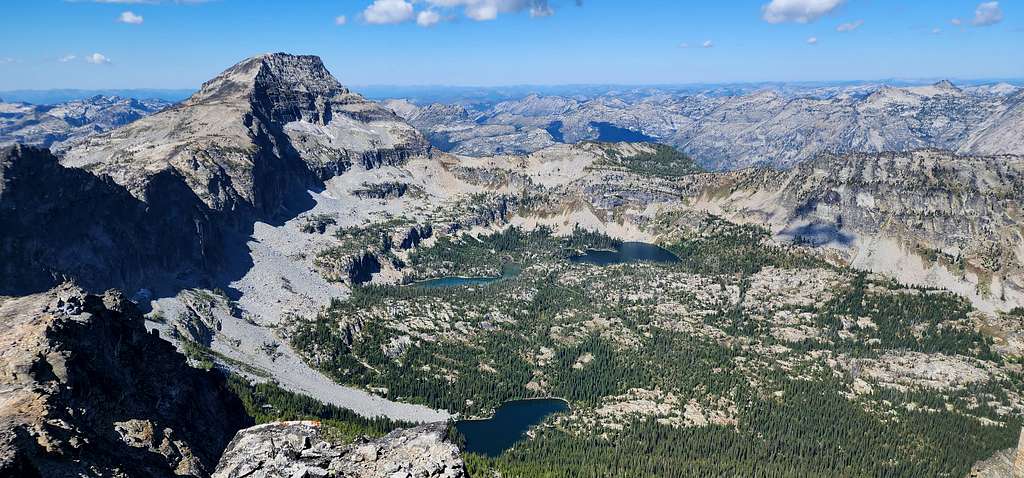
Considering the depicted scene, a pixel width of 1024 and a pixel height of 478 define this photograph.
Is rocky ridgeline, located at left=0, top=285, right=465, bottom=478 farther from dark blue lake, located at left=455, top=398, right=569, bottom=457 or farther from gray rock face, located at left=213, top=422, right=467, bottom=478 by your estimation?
dark blue lake, located at left=455, top=398, right=569, bottom=457

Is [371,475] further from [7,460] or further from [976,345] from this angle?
[976,345]

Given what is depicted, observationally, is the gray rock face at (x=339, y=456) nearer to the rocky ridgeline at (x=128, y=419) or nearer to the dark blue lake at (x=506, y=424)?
the rocky ridgeline at (x=128, y=419)

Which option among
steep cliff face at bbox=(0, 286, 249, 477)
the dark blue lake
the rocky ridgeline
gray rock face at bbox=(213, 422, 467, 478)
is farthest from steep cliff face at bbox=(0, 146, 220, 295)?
gray rock face at bbox=(213, 422, 467, 478)

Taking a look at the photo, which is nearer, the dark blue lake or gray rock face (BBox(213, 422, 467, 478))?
gray rock face (BBox(213, 422, 467, 478))

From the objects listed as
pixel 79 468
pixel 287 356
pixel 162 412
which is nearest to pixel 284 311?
pixel 287 356

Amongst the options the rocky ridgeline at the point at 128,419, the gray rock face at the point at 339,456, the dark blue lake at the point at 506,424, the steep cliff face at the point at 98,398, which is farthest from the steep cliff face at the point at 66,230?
the gray rock face at the point at 339,456

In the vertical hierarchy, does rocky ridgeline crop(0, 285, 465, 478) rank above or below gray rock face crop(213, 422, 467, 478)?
below
